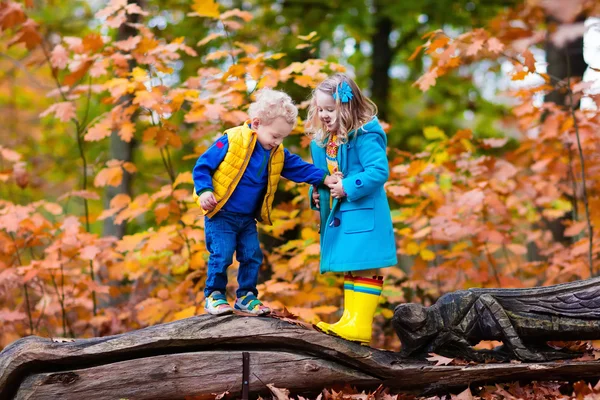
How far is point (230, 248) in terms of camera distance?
3746 mm

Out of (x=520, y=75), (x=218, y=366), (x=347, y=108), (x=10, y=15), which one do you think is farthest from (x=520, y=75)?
(x=10, y=15)

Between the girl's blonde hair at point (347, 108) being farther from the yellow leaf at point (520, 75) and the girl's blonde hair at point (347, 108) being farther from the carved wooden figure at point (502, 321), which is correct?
the yellow leaf at point (520, 75)

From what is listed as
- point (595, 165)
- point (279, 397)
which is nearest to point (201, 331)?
point (279, 397)

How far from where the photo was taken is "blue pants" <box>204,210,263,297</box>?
12.2ft

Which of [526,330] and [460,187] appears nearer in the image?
[526,330]

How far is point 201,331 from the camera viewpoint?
11.9 feet

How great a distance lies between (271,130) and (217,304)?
1.19 m

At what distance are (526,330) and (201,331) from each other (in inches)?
85.6

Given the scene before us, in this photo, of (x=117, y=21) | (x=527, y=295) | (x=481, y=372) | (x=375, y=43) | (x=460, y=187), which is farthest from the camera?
(x=375, y=43)

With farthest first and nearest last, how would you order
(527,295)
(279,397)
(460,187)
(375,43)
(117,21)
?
(375,43) → (460,187) → (117,21) → (527,295) → (279,397)

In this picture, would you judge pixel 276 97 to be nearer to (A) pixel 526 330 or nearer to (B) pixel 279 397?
(B) pixel 279 397

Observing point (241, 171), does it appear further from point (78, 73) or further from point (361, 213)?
point (78, 73)

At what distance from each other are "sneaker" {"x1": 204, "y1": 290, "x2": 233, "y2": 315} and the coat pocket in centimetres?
92

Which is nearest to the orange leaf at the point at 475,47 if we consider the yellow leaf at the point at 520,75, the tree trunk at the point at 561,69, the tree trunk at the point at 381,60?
the yellow leaf at the point at 520,75
